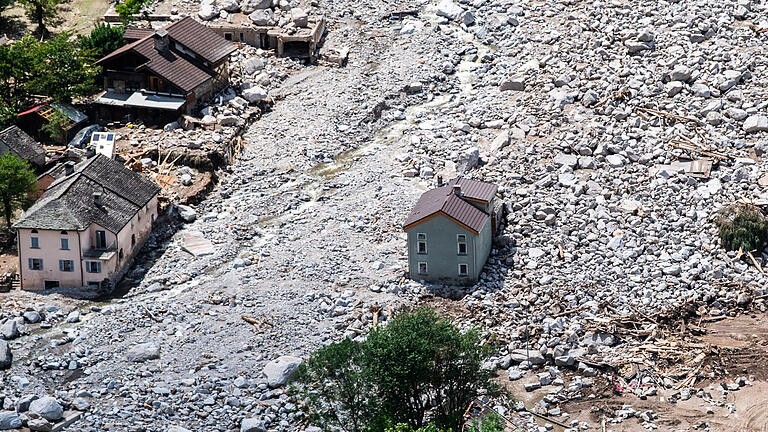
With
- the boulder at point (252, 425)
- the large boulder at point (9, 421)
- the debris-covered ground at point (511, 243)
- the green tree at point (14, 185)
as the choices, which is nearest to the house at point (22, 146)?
the green tree at point (14, 185)

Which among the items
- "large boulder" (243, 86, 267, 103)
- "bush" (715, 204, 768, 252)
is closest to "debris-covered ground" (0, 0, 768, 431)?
"bush" (715, 204, 768, 252)

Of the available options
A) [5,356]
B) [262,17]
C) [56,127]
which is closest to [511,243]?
[5,356]

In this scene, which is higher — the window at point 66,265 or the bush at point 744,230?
the bush at point 744,230

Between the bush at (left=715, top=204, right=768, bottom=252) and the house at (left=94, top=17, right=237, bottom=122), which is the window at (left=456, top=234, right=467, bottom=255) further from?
the house at (left=94, top=17, right=237, bottom=122)

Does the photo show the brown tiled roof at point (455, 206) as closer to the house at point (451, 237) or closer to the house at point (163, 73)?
the house at point (451, 237)

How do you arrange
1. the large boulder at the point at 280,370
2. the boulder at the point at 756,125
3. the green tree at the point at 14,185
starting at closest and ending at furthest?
the large boulder at the point at 280,370 < the green tree at the point at 14,185 < the boulder at the point at 756,125

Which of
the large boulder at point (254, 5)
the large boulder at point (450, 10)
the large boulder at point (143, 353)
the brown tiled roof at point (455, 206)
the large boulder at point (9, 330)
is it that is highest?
the large boulder at point (254, 5)

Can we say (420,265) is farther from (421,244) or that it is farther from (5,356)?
(5,356)
